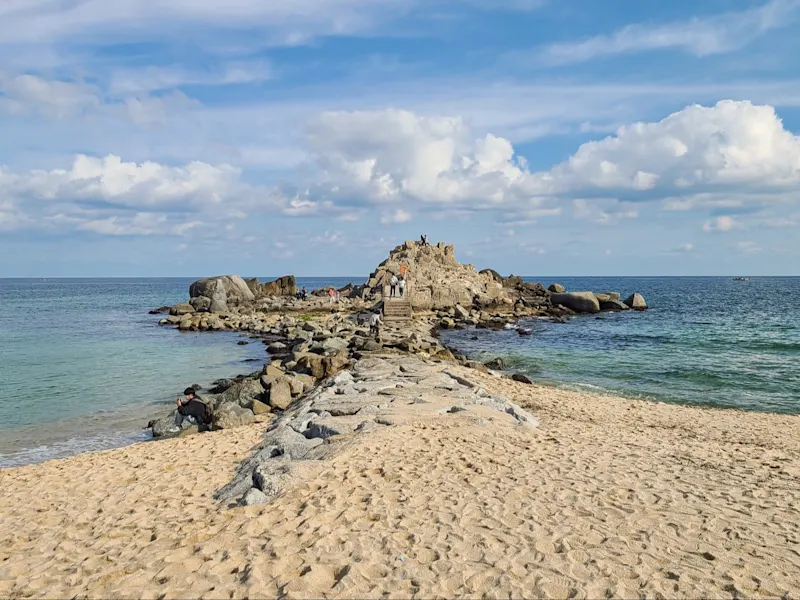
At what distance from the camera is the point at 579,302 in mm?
58562

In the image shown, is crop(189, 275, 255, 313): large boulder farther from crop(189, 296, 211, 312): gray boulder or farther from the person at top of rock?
the person at top of rock

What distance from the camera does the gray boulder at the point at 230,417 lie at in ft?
51.5

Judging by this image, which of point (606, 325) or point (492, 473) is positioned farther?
point (606, 325)

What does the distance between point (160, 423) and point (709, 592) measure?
1450 centimetres

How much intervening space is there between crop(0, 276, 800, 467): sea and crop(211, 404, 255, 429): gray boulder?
239cm

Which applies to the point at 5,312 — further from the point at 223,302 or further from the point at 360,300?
the point at 360,300

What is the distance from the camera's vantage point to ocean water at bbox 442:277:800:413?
72.3ft

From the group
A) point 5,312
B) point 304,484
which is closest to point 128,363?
point 304,484

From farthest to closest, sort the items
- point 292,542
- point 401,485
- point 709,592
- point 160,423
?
1. point 160,423
2. point 401,485
3. point 292,542
4. point 709,592

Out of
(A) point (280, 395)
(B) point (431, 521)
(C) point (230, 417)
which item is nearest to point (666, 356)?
(A) point (280, 395)

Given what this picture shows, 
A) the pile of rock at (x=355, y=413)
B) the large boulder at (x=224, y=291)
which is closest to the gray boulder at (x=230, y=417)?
the pile of rock at (x=355, y=413)

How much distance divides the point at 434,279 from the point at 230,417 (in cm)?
4062

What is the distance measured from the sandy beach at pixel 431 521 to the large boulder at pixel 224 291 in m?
45.7

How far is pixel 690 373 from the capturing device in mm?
25359
